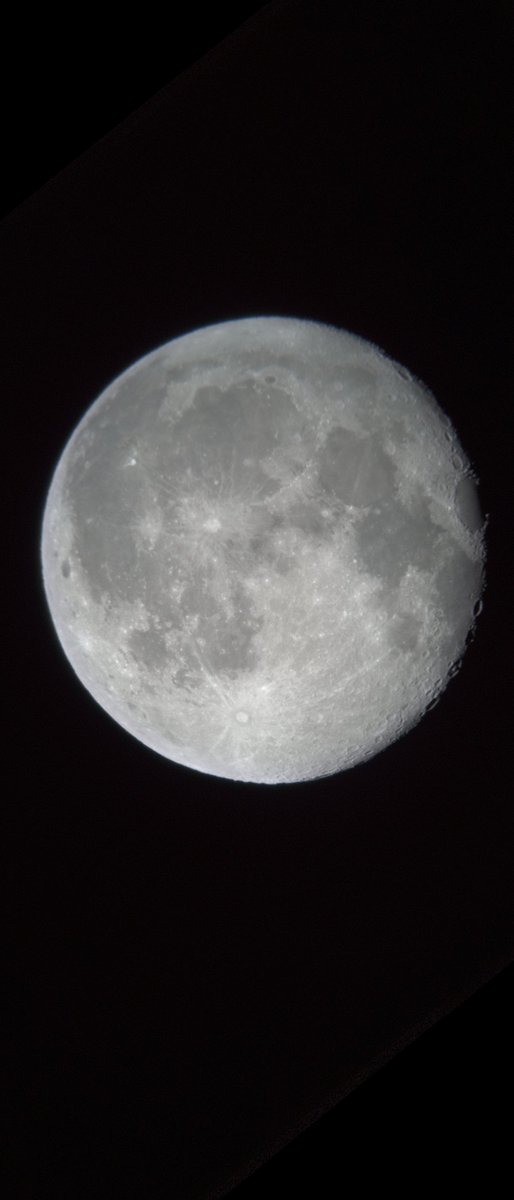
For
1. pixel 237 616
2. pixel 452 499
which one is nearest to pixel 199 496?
pixel 237 616

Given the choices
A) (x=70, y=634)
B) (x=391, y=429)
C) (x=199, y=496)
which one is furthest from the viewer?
(x=70, y=634)

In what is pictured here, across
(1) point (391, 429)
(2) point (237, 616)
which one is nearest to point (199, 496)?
(2) point (237, 616)

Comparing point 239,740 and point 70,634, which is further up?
point 70,634

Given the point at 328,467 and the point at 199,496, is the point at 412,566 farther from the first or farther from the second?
the point at 199,496

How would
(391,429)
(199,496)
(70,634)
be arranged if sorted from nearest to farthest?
(199,496) < (391,429) < (70,634)

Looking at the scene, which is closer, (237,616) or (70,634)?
(237,616)

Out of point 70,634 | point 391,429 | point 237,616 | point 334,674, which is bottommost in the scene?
point 334,674
